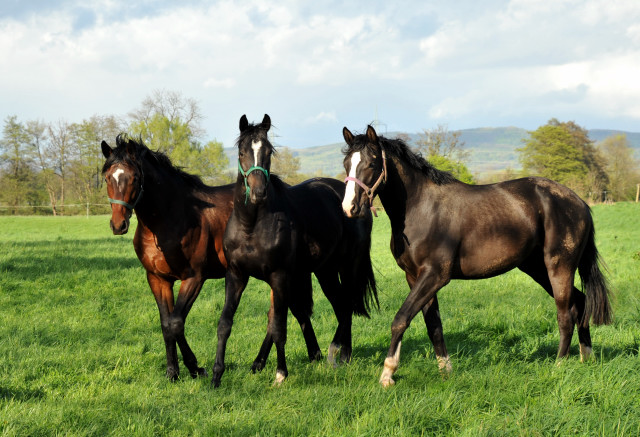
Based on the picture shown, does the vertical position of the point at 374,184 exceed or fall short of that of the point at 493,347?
it exceeds it

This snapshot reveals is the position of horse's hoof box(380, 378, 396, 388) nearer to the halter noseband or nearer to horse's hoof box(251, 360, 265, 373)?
horse's hoof box(251, 360, 265, 373)

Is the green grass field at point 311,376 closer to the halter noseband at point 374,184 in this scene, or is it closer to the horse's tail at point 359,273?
the horse's tail at point 359,273

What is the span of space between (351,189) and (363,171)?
23 centimetres

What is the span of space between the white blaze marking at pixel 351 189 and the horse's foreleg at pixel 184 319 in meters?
2.02

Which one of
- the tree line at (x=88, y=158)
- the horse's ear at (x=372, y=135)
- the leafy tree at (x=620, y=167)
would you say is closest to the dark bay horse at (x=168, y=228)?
the horse's ear at (x=372, y=135)

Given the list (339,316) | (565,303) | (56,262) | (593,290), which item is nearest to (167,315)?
(339,316)

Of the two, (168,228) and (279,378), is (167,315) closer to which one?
(168,228)

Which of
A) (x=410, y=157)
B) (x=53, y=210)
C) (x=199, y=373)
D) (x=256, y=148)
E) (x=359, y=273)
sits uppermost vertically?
(x=256, y=148)

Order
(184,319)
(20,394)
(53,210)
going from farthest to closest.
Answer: (53,210), (184,319), (20,394)

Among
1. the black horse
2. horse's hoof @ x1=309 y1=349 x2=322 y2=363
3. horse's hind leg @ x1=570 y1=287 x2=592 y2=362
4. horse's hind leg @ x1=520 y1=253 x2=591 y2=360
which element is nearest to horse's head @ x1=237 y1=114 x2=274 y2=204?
the black horse

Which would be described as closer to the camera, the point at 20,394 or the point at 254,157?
the point at 20,394

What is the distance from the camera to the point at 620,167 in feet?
208

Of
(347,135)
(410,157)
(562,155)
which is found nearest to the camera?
(347,135)

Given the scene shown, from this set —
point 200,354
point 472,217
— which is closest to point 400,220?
point 472,217
